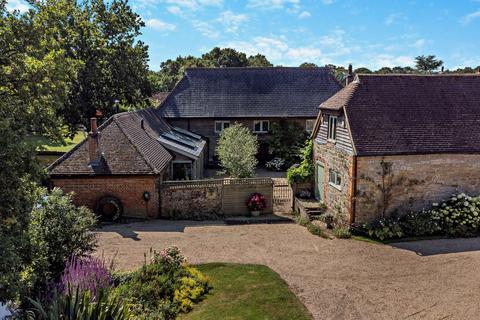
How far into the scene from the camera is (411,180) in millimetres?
18922

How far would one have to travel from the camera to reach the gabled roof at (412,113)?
747 inches

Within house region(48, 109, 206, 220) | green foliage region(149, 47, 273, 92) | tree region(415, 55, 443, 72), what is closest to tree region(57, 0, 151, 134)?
house region(48, 109, 206, 220)

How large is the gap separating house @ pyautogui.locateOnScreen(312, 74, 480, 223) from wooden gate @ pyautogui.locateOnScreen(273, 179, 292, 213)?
10.5 ft

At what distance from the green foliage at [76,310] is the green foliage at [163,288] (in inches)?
65.0

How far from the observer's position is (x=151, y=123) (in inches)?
1153

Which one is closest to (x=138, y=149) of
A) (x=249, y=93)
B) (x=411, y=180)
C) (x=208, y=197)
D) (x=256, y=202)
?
(x=208, y=197)

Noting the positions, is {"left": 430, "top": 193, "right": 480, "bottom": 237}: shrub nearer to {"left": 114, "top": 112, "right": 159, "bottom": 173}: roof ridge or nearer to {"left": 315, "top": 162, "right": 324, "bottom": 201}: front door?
{"left": 315, "top": 162, "right": 324, "bottom": 201}: front door

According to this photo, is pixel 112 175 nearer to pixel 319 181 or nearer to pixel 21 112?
pixel 21 112

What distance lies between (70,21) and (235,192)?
2162cm

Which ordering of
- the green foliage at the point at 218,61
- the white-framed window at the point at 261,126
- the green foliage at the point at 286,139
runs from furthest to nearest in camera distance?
the green foliage at the point at 218,61 → the white-framed window at the point at 261,126 → the green foliage at the point at 286,139

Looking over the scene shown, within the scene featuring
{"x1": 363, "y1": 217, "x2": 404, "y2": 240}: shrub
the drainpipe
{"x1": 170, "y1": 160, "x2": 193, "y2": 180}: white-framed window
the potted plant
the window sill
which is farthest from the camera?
{"x1": 170, "y1": 160, "x2": 193, "y2": 180}: white-framed window

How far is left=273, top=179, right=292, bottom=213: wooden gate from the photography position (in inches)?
923

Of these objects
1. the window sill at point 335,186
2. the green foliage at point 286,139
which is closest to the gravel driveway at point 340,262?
the window sill at point 335,186

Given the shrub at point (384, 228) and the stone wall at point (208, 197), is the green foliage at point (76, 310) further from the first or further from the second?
the shrub at point (384, 228)
